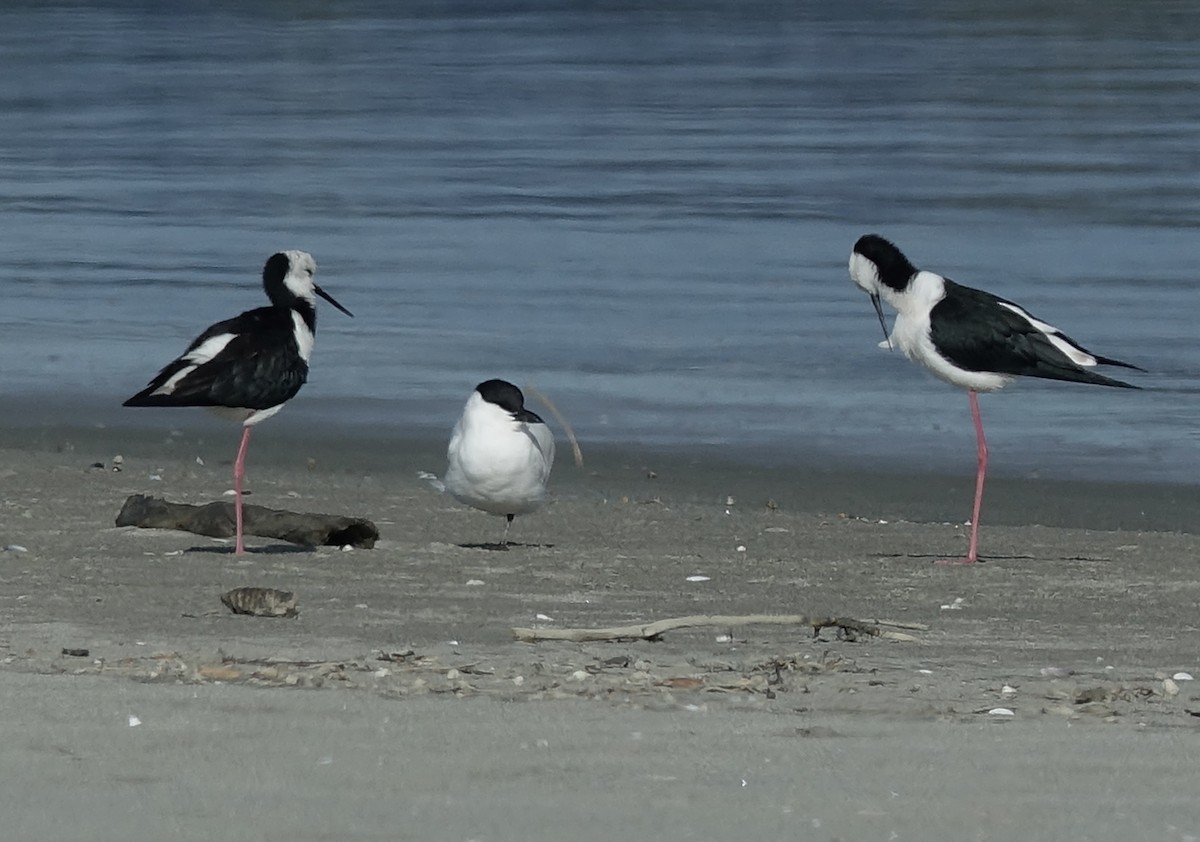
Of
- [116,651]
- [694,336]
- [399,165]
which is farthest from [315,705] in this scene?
[399,165]

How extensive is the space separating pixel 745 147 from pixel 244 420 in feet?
61.0

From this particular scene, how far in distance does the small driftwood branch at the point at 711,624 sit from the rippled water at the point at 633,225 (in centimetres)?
465

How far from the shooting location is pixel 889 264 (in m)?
11.5

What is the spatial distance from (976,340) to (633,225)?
10900 millimetres

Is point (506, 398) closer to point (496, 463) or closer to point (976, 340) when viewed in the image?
point (496, 463)

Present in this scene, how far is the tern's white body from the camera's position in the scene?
33.2ft

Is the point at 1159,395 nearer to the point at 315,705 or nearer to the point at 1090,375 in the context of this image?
→ the point at 1090,375

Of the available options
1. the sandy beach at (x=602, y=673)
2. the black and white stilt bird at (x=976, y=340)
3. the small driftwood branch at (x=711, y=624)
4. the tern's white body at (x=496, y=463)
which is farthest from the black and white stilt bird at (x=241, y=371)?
the black and white stilt bird at (x=976, y=340)

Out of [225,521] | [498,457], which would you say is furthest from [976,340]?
[225,521]

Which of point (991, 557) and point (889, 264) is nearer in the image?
point (991, 557)

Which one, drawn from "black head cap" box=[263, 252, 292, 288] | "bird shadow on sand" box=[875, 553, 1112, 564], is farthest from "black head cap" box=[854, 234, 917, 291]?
"black head cap" box=[263, 252, 292, 288]

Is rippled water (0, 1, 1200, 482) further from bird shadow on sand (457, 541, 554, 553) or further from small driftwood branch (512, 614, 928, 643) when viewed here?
small driftwood branch (512, 614, 928, 643)

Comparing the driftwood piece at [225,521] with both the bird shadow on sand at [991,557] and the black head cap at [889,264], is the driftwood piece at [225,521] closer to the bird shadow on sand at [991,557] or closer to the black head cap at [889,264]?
the bird shadow on sand at [991,557]

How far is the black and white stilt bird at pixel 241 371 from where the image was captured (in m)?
10.2
